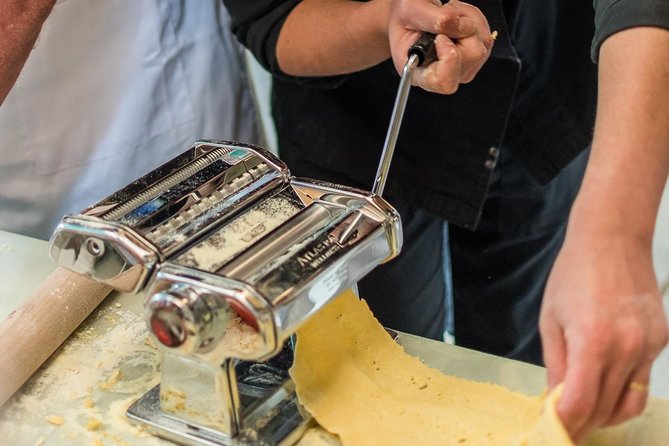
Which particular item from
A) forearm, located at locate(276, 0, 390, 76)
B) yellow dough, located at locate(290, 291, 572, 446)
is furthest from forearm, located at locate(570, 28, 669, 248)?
forearm, located at locate(276, 0, 390, 76)

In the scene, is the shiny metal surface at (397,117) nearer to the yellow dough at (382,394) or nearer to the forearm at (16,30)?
the yellow dough at (382,394)

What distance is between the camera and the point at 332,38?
0.93m

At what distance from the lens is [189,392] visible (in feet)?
2.21

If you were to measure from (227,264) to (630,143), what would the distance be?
28cm

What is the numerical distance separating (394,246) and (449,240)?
492 mm

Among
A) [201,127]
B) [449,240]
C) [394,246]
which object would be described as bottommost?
[449,240]

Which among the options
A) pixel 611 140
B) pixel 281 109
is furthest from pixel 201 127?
pixel 611 140

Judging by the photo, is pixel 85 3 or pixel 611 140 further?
pixel 85 3

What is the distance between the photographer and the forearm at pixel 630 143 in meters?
0.57

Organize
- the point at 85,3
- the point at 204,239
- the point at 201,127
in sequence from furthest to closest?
the point at 201,127
the point at 85,3
the point at 204,239

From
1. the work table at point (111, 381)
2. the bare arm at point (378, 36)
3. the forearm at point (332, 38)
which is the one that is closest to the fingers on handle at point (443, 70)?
the bare arm at point (378, 36)

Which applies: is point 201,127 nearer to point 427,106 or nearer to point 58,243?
point 427,106

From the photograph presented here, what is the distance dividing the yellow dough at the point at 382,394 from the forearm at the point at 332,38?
30cm

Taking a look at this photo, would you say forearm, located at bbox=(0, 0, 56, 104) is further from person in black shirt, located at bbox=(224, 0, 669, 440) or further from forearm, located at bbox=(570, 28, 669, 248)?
forearm, located at bbox=(570, 28, 669, 248)
